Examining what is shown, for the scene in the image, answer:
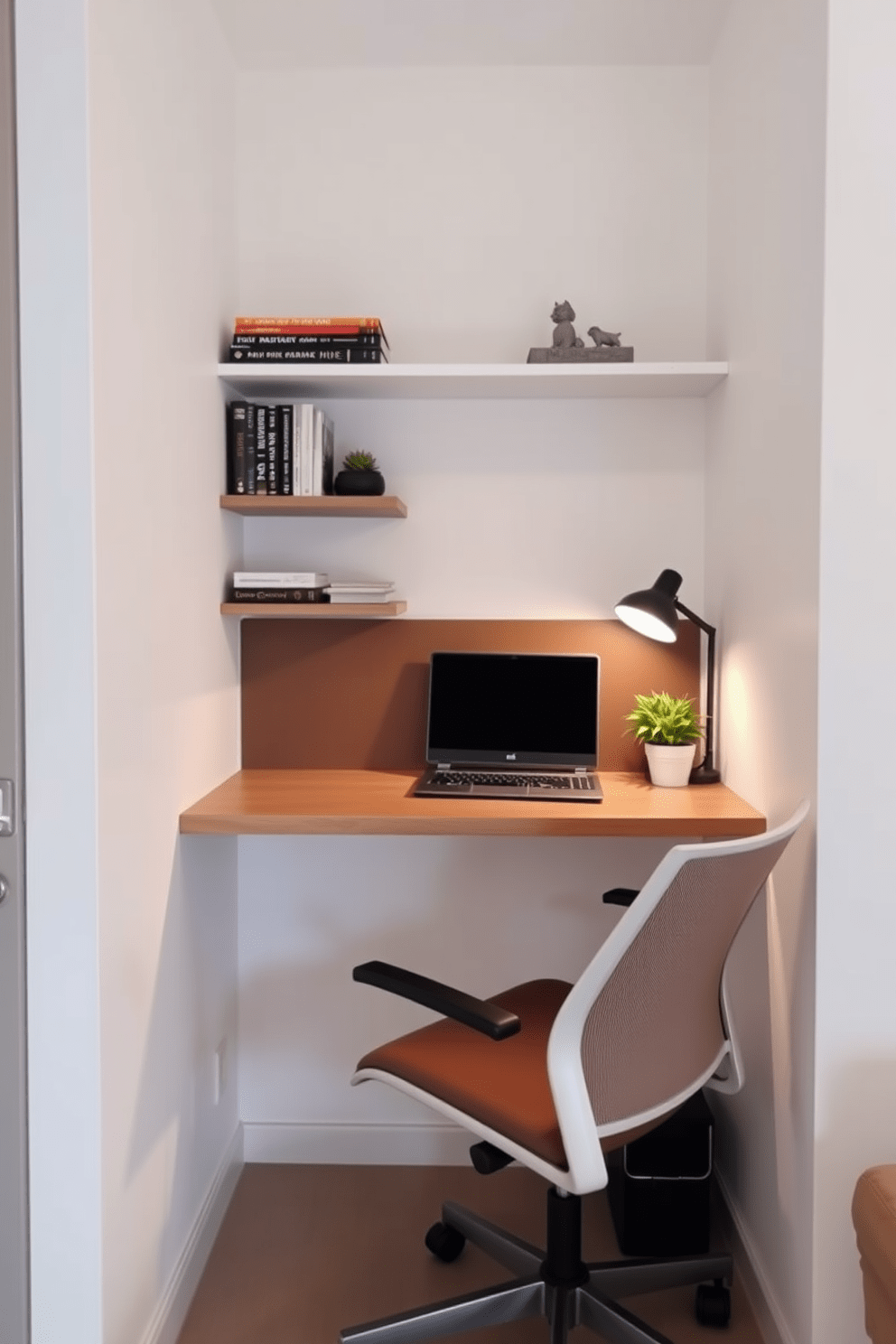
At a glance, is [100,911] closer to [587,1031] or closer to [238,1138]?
[587,1031]

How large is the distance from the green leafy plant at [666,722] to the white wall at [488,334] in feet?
0.92

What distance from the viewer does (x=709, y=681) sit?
2.52m

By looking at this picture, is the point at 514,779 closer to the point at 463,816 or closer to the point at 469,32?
the point at 463,816

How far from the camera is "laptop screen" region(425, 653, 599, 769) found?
2.56m

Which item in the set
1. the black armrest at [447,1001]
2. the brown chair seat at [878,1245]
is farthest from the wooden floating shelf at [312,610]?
the brown chair seat at [878,1245]

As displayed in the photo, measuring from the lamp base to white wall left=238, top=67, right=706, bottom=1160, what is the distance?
28 centimetres

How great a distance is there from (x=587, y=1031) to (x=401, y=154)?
79.5 inches

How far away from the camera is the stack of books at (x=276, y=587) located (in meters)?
2.48

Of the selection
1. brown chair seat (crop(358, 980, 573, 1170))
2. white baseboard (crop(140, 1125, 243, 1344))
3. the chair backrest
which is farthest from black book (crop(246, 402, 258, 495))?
white baseboard (crop(140, 1125, 243, 1344))

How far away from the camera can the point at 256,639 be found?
8.84 ft

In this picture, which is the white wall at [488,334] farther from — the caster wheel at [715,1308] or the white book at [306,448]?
the caster wheel at [715,1308]

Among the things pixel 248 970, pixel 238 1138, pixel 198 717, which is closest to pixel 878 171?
pixel 198 717

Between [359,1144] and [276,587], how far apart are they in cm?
135

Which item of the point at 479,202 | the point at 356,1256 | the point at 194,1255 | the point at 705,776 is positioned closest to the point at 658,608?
the point at 705,776
